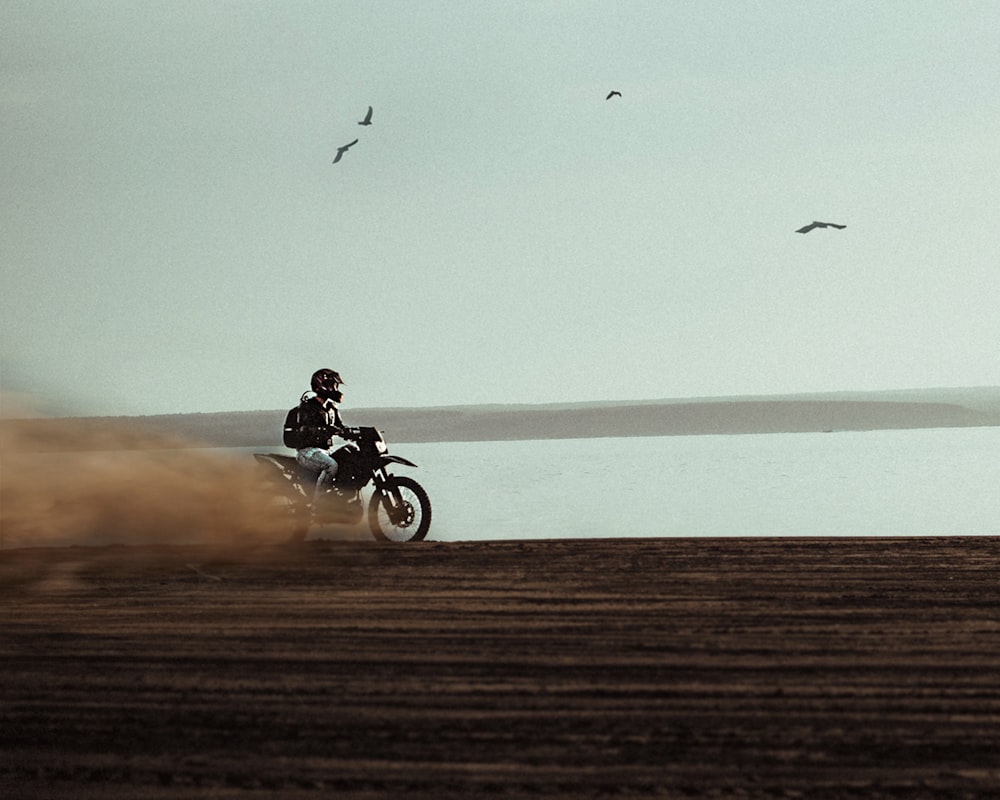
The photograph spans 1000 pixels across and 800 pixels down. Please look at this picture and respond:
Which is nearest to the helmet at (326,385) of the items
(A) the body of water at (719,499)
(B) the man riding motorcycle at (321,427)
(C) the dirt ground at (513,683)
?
(B) the man riding motorcycle at (321,427)

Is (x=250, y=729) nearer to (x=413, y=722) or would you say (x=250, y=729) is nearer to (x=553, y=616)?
(x=413, y=722)

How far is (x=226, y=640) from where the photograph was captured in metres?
8.09

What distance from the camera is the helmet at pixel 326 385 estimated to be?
44.3 feet

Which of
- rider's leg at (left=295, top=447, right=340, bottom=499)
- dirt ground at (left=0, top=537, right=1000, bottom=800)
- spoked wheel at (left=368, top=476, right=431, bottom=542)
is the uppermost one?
rider's leg at (left=295, top=447, right=340, bottom=499)

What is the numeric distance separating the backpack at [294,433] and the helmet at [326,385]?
313mm

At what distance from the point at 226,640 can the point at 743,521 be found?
2114 centimetres

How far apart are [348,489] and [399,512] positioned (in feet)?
2.07

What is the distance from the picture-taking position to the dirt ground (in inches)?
197

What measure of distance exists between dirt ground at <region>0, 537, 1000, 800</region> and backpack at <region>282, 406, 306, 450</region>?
2.31 meters

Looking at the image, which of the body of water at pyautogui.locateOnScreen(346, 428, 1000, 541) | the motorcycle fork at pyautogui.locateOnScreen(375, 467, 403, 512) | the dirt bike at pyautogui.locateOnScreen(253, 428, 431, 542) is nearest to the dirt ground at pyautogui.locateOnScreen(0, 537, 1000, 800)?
the dirt bike at pyautogui.locateOnScreen(253, 428, 431, 542)

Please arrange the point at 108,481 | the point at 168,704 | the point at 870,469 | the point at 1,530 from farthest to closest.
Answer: the point at 870,469 → the point at 108,481 → the point at 1,530 → the point at 168,704

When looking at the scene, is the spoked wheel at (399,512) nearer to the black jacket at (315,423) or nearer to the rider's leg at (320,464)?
the rider's leg at (320,464)

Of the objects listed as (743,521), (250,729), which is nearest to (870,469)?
(743,521)

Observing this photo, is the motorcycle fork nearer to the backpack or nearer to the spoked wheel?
the spoked wheel
